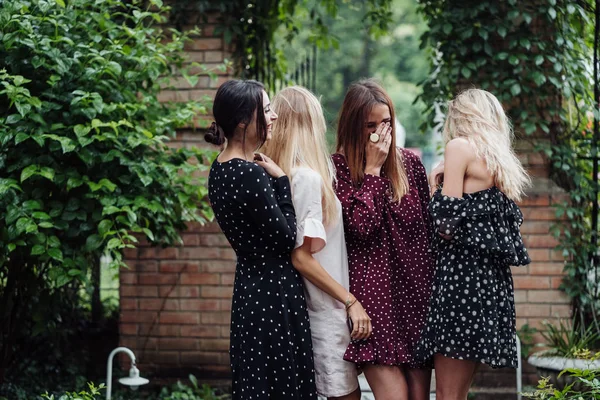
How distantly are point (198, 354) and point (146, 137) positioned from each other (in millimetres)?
1968

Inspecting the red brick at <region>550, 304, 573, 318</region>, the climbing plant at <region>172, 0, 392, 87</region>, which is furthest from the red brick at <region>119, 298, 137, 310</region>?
the red brick at <region>550, 304, 573, 318</region>

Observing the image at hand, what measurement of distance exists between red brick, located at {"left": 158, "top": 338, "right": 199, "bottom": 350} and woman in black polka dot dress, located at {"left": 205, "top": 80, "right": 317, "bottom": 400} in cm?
253

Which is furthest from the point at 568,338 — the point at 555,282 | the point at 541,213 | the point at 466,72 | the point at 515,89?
the point at 466,72

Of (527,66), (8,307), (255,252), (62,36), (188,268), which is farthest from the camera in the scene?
(188,268)

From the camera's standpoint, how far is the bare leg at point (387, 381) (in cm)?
314

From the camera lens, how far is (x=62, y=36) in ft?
13.2

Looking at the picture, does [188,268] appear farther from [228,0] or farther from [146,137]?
[228,0]

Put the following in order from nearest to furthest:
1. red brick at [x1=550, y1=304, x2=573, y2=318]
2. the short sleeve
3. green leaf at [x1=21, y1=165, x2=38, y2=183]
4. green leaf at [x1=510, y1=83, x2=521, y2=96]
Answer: the short sleeve
green leaf at [x1=21, y1=165, x2=38, y2=183]
green leaf at [x1=510, y1=83, x2=521, y2=96]
red brick at [x1=550, y1=304, x2=573, y2=318]

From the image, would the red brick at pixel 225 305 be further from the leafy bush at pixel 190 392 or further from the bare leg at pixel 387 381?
the bare leg at pixel 387 381

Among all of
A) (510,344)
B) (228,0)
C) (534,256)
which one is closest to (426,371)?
(510,344)

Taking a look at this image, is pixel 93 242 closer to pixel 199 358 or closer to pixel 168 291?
pixel 168 291

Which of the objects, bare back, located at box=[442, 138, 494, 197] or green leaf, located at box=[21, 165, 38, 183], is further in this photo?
green leaf, located at box=[21, 165, 38, 183]

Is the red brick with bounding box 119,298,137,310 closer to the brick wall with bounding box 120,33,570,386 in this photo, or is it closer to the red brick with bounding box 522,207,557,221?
the brick wall with bounding box 120,33,570,386

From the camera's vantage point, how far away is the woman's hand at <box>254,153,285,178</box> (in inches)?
121
